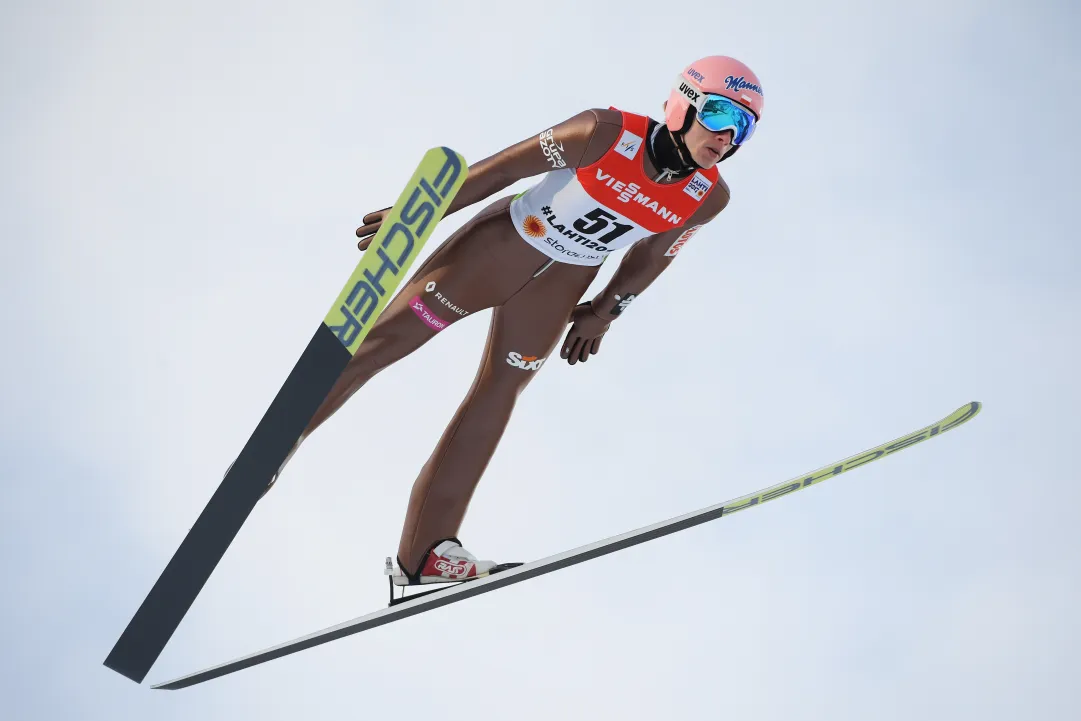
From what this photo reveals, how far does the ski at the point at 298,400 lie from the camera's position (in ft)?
9.28

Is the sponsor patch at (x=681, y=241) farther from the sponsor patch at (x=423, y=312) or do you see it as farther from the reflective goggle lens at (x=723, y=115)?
the sponsor patch at (x=423, y=312)

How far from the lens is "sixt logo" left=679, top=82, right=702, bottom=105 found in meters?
3.36

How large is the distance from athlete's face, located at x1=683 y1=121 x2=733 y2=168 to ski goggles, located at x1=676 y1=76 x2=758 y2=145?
15mm

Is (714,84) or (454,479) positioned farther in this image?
(454,479)

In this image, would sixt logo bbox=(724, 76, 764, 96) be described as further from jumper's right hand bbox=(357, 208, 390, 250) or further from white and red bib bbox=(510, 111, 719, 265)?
jumper's right hand bbox=(357, 208, 390, 250)

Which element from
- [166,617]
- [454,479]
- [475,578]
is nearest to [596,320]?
[454,479]

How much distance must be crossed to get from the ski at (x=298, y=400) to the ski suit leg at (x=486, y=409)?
0.79 metres

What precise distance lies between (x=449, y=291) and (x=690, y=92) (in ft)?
3.25

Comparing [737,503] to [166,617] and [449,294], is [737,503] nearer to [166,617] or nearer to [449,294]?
[449,294]

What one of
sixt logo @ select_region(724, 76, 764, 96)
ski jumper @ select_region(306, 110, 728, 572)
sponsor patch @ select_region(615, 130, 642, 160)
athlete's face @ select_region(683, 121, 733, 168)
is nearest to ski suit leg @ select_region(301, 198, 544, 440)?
ski jumper @ select_region(306, 110, 728, 572)

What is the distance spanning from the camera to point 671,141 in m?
3.46

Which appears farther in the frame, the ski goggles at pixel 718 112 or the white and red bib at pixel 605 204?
the white and red bib at pixel 605 204

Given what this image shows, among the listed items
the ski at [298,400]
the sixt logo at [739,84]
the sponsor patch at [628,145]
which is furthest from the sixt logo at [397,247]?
the sixt logo at [739,84]

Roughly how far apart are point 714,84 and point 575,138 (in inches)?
17.4
